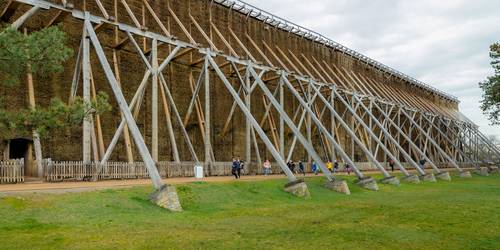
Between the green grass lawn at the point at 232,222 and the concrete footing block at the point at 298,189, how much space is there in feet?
4.38

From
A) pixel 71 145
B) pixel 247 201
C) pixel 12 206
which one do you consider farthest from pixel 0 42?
pixel 71 145

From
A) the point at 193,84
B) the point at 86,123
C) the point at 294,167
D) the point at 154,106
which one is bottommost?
the point at 294,167

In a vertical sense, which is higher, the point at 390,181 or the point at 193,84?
the point at 193,84

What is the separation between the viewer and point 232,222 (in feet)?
47.6

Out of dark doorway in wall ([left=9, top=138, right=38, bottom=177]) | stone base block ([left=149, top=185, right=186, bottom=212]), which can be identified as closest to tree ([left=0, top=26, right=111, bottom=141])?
stone base block ([left=149, top=185, right=186, bottom=212])

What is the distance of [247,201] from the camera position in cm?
1928

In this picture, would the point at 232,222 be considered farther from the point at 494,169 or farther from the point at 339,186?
the point at 494,169

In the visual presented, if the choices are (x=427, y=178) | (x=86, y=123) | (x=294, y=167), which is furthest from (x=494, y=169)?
(x=86, y=123)

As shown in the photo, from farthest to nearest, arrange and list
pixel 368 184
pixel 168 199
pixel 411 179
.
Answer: pixel 411 179
pixel 368 184
pixel 168 199

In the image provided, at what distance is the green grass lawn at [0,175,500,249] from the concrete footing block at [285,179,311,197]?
133cm

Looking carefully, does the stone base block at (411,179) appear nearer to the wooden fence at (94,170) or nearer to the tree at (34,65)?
the wooden fence at (94,170)

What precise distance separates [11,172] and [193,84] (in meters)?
18.4

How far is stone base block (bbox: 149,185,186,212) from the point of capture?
16.2 meters

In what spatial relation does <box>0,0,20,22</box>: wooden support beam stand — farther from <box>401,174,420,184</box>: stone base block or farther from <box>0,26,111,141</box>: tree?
<box>401,174,420,184</box>: stone base block
